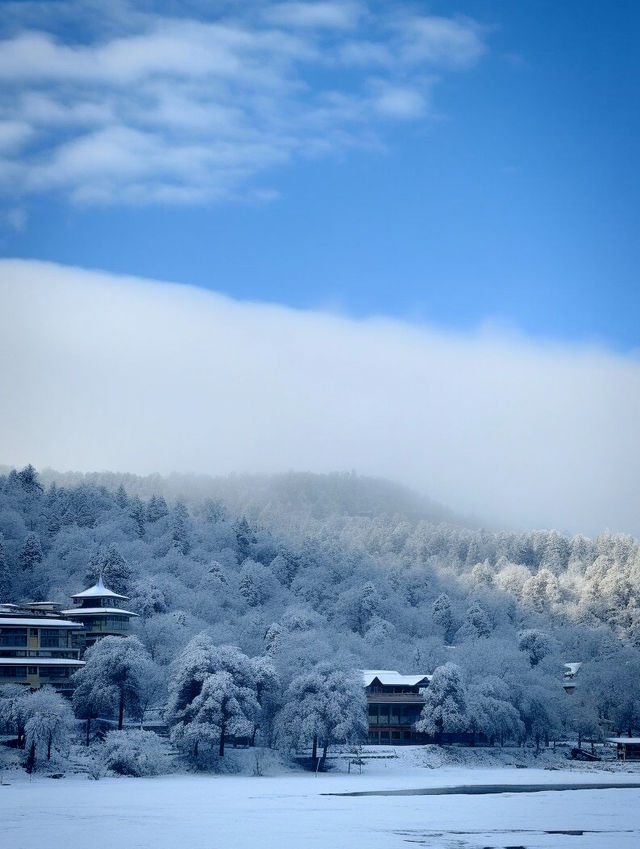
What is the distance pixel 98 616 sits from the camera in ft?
299

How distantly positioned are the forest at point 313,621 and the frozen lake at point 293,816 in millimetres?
9286

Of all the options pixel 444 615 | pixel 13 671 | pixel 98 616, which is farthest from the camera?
pixel 444 615

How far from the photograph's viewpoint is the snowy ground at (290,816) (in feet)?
133

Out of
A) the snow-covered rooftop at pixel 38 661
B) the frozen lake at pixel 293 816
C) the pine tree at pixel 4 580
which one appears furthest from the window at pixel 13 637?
the pine tree at pixel 4 580

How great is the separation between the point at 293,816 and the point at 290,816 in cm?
14

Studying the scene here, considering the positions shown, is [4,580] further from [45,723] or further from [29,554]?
[45,723]

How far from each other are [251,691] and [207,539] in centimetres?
8107

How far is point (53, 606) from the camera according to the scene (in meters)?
93.5

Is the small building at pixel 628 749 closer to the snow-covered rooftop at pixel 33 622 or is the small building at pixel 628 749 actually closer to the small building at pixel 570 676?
the small building at pixel 570 676

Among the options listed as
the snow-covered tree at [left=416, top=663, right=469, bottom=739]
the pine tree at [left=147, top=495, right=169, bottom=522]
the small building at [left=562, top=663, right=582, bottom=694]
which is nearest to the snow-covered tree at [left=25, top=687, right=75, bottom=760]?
the snow-covered tree at [left=416, top=663, right=469, bottom=739]

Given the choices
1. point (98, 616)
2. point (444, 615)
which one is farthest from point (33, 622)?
point (444, 615)

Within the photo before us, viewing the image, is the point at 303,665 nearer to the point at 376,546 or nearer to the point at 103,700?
the point at 103,700

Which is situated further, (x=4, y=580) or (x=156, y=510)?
(x=156, y=510)

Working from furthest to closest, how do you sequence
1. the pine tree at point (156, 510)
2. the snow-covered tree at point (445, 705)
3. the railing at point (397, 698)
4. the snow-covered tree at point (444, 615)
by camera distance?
the pine tree at point (156, 510) < the snow-covered tree at point (444, 615) < the railing at point (397, 698) < the snow-covered tree at point (445, 705)
